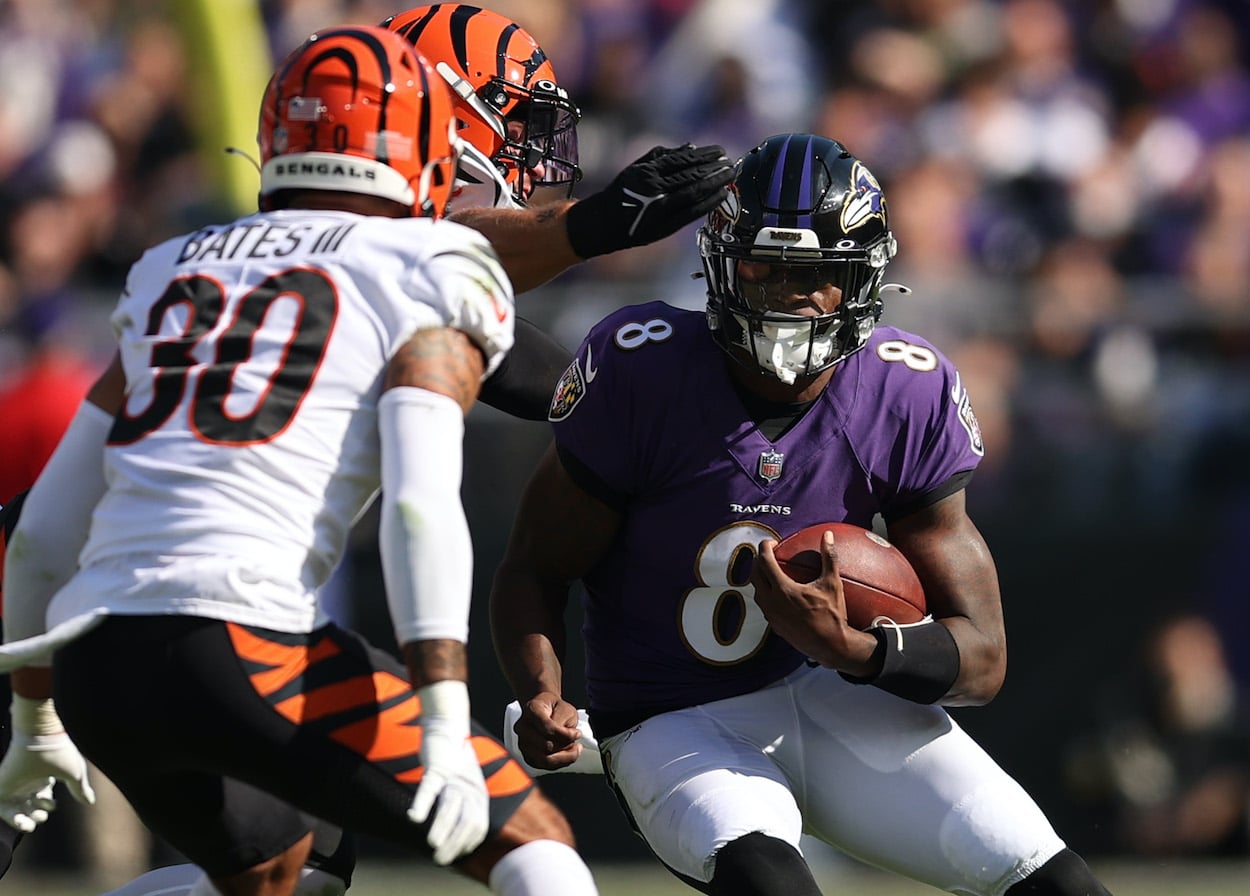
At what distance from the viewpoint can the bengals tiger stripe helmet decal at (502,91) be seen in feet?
15.2

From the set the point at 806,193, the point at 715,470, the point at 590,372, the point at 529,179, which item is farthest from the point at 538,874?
the point at 529,179

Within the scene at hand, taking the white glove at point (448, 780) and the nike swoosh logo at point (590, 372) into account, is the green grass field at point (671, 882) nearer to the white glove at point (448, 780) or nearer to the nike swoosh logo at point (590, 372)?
the nike swoosh logo at point (590, 372)

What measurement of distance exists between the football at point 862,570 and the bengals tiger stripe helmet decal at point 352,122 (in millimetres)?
979

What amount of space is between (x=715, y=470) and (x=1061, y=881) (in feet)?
3.40

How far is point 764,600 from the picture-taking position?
3541mm

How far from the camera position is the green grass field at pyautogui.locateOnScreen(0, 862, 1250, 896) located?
6512 mm

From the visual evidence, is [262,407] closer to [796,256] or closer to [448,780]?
[448,780]

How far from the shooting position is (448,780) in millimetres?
2887

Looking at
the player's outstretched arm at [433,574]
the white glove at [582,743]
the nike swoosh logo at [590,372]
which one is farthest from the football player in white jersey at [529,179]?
the player's outstretched arm at [433,574]

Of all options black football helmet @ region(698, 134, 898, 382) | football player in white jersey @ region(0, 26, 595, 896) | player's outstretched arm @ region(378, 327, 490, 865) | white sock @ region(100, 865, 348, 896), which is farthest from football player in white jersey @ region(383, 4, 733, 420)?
white sock @ region(100, 865, 348, 896)

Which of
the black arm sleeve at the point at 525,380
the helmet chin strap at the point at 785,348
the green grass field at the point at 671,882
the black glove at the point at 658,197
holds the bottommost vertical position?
the green grass field at the point at 671,882

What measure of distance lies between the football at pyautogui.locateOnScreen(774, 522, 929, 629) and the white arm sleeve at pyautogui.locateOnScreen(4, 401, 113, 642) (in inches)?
50.5

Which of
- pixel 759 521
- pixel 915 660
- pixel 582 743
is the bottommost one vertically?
pixel 582 743

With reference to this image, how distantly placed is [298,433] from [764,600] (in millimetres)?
977
